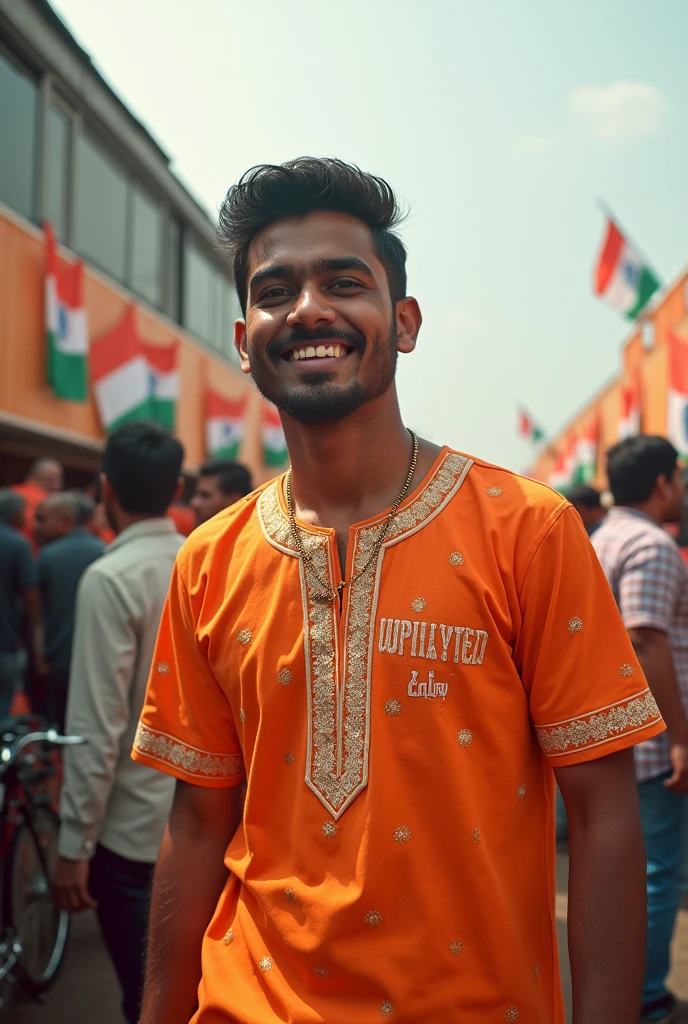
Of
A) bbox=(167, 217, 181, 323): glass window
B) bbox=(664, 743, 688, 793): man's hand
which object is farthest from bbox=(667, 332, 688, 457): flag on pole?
bbox=(167, 217, 181, 323): glass window

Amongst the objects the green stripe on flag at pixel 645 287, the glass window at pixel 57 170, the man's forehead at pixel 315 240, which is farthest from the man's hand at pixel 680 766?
the green stripe on flag at pixel 645 287

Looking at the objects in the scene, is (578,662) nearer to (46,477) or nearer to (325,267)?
Answer: (325,267)

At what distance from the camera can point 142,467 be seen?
133 inches

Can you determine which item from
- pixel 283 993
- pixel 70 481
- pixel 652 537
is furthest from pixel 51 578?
pixel 70 481

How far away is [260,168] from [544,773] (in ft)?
3.93

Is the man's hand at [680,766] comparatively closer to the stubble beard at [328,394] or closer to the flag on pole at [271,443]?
the stubble beard at [328,394]

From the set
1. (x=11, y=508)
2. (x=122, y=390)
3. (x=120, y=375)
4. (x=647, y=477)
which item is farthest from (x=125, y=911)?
(x=120, y=375)

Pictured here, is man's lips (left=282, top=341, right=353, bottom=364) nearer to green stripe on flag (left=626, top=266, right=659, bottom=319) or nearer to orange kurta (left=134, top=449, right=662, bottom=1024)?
orange kurta (left=134, top=449, right=662, bottom=1024)

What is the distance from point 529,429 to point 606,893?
40.5 meters

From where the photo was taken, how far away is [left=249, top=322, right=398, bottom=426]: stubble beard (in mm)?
1758

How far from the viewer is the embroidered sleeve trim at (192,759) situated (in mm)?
1858

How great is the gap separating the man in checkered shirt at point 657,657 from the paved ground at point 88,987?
0.58 metres

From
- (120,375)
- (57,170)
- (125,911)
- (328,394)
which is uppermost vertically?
(57,170)

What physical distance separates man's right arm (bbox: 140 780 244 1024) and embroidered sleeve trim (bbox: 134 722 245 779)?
31 mm
